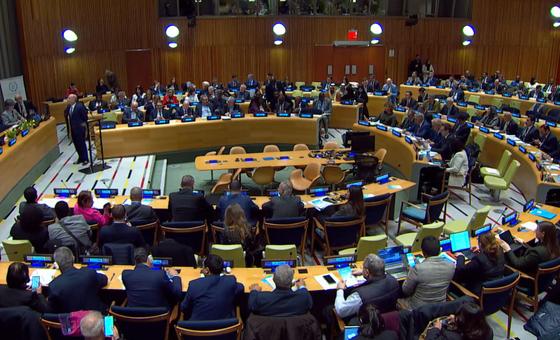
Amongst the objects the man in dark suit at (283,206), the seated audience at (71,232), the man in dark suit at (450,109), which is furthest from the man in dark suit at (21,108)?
the man in dark suit at (450,109)

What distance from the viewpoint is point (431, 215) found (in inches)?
328

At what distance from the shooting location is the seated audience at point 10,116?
13.1 metres

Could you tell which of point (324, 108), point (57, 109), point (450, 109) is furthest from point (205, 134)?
point (450, 109)

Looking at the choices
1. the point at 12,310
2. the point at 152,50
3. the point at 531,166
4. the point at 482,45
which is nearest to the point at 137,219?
the point at 12,310

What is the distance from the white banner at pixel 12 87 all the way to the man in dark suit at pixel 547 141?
14.5m

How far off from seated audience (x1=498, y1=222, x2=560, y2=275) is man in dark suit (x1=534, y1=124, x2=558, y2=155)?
614cm

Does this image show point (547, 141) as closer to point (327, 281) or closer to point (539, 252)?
point (539, 252)

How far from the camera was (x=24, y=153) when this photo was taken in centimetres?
1105

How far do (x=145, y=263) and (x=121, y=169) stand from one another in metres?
7.44

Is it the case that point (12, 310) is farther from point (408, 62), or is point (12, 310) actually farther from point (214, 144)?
point (408, 62)

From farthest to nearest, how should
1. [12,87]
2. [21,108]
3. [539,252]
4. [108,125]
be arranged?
1. [12,87]
2. [21,108]
3. [108,125]
4. [539,252]

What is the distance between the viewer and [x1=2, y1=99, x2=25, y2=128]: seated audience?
13109 millimetres

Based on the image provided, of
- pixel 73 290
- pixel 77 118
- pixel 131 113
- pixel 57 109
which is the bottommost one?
pixel 73 290

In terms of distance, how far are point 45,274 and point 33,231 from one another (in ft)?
3.09
